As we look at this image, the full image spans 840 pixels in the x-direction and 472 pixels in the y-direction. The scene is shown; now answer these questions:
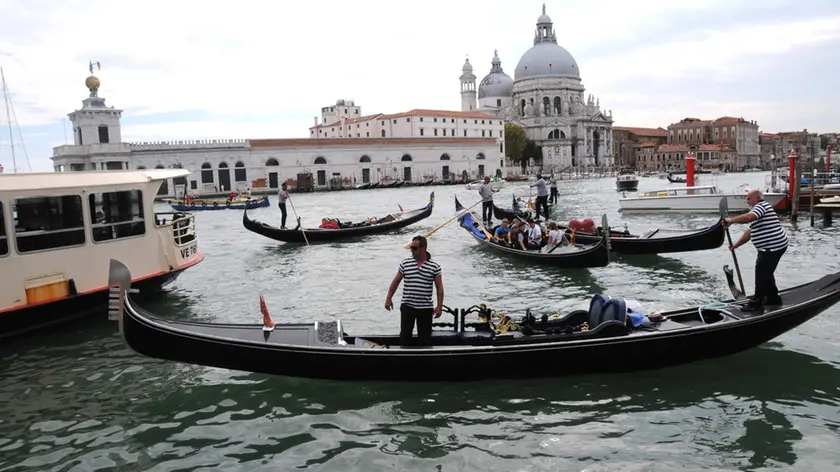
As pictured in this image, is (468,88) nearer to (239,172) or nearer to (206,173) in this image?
(239,172)

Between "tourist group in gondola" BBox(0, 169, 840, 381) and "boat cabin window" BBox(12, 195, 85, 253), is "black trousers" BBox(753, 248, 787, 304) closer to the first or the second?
"tourist group in gondola" BBox(0, 169, 840, 381)

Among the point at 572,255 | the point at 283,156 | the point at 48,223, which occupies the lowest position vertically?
the point at 572,255

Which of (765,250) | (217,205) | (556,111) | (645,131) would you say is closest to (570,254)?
(765,250)

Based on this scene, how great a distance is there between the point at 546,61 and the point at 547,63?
353mm

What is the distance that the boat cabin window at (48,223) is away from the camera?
632 cm

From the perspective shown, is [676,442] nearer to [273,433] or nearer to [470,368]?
[470,368]

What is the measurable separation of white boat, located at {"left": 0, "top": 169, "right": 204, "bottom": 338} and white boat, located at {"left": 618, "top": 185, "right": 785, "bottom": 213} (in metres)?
15.6

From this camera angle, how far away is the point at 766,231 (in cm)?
537

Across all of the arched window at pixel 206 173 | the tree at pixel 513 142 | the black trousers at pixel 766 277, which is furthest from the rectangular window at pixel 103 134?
the black trousers at pixel 766 277

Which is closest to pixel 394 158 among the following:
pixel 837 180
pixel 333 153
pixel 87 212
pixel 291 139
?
pixel 333 153

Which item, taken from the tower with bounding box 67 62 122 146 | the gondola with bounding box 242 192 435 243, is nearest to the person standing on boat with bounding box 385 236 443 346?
the gondola with bounding box 242 192 435 243

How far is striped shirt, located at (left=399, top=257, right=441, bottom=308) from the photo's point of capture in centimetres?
480

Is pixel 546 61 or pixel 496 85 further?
pixel 496 85

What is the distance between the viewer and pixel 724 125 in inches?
3319
